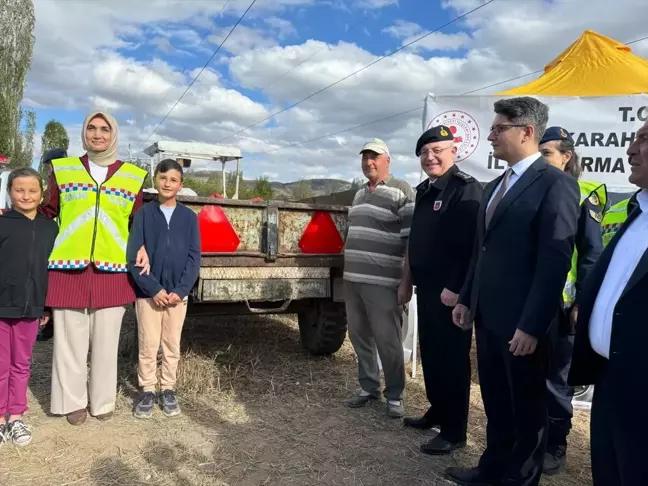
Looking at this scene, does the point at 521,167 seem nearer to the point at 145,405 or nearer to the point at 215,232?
the point at 215,232

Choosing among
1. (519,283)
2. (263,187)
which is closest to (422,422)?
(519,283)

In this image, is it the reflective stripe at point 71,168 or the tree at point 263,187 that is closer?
the reflective stripe at point 71,168

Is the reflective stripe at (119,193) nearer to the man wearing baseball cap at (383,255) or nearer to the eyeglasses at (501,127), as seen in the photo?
the man wearing baseball cap at (383,255)

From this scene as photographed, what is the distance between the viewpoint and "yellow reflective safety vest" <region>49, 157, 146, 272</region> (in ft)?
10.3

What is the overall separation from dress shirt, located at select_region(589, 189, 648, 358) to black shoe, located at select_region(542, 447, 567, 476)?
158 cm

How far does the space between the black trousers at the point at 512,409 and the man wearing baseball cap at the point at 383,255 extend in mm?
994

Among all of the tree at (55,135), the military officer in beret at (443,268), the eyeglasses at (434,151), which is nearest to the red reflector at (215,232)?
the military officer in beret at (443,268)

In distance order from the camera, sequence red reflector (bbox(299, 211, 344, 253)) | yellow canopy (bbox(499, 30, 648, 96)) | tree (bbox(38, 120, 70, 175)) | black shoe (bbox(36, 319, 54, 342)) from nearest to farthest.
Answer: red reflector (bbox(299, 211, 344, 253)) → yellow canopy (bbox(499, 30, 648, 96)) → black shoe (bbox(36, 319, 54, 342)) → tree (bbox(38, 120, 70, 175))

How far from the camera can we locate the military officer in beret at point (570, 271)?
2826 millimetres

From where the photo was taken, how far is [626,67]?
4914 mm

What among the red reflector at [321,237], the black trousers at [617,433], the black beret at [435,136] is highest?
the black beret at [435,136]

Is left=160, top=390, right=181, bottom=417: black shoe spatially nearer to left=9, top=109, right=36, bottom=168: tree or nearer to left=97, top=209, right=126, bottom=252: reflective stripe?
left=97, top=209, right=126, bottom=252: reflective stripe

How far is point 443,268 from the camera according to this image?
3055mm

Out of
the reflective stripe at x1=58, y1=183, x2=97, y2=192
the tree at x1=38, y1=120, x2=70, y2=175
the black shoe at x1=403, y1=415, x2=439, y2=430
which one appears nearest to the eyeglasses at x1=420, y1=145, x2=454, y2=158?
the black shoe at x1=403, y1=415, x2=439, y2=430
